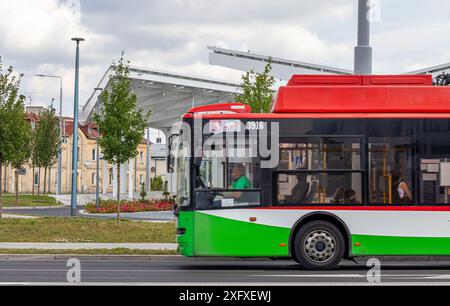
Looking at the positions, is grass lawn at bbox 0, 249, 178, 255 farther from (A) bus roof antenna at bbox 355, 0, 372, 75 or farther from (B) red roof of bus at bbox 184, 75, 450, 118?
(A) bus roof antenna at bbox 355, 0, 372, 75

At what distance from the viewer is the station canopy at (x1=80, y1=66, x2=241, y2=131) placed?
50656 millimetres

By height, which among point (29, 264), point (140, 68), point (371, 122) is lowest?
point (29, 264)

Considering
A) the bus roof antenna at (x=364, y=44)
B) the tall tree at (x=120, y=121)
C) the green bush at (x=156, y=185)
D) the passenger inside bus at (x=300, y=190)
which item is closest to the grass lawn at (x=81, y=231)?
the tall tree at (x=120, y=121)

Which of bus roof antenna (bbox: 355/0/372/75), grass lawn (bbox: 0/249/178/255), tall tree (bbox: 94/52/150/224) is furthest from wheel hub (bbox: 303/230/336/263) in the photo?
tall tree (bbox: 94/52/150/224)

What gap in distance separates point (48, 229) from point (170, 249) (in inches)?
293

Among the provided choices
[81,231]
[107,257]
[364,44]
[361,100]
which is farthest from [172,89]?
[361,100]

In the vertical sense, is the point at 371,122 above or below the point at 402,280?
above

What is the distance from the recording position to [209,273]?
1614cm

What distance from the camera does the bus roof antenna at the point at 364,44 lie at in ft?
59.3

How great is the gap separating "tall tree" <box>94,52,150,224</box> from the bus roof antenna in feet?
48.8
